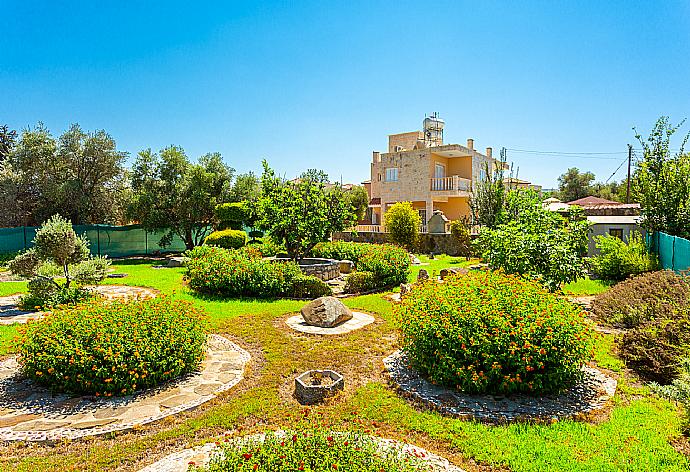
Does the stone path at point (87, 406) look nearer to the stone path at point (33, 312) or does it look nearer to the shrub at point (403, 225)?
the stone path at point (33, 312)

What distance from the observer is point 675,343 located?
5621 millimetres

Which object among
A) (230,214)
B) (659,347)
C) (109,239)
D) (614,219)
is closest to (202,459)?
(659,347)

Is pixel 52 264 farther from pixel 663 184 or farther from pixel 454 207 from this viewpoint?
pixel 454 207

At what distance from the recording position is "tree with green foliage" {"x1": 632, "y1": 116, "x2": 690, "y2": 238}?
13.6 meters

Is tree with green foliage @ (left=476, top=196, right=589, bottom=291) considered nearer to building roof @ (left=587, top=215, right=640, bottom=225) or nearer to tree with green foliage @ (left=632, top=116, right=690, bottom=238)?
tree with green foliage @ (left=632, top=116, right=690, bottom=238)

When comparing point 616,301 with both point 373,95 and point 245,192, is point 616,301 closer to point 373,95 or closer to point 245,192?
point 373,95

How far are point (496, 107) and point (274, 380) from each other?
57.5 feet

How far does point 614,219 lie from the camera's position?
18.2 meters

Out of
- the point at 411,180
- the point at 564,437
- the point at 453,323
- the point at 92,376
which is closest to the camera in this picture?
the point at 564,437

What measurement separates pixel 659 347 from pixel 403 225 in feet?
54.3

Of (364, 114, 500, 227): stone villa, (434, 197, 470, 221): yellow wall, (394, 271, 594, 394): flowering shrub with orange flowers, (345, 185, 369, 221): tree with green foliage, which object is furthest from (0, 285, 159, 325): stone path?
(345, 185, 369, 221): tree with green foliage

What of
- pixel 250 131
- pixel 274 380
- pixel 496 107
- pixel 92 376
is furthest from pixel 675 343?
pixel 250 131

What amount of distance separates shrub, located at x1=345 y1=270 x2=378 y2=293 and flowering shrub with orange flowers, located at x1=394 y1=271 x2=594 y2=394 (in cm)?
645

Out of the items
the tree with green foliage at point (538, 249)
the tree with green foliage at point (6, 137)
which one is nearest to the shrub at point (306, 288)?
the tree with green foliage at point (538, 249)
